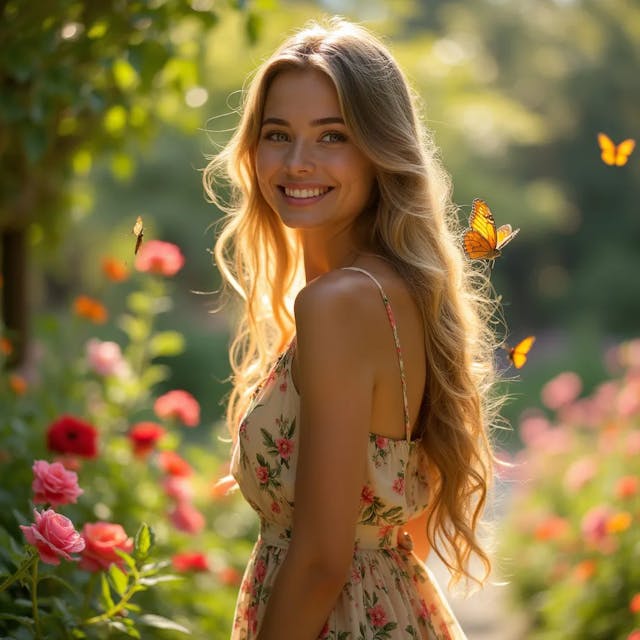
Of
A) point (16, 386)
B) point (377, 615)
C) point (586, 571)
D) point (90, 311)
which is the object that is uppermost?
point (90, 311)

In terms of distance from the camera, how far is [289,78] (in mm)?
1996

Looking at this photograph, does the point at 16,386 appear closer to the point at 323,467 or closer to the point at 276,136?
the point at 276,136

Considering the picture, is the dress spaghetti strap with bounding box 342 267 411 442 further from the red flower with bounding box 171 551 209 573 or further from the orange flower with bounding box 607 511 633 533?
the orange flower with bounding box 607 511 633 533

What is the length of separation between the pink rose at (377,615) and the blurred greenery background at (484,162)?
6.70 feet

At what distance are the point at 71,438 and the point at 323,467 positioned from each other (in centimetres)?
145

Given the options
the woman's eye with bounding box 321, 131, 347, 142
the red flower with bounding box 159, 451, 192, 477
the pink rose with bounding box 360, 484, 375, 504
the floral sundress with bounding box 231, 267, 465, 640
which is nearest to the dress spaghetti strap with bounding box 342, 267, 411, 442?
the floral sundress with bounding box 231, 267, 465, 640

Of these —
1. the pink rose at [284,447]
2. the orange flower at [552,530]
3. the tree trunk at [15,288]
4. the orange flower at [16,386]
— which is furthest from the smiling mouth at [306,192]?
the orange flower at [552,530]

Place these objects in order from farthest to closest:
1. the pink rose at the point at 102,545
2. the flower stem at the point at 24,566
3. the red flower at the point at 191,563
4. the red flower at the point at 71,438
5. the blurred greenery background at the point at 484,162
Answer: the blurred greenery background at the point at 484,162 → the red flower at the point at 191,563 → the red flower at the point at 71,438 → the pink rose at the point at 102,545 → the flower stem at the point at 24,566

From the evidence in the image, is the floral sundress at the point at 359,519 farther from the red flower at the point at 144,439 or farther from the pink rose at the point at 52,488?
the red flower at the point at 144,439

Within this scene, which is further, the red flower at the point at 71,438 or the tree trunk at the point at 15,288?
the tree trunk at the point at 15,288

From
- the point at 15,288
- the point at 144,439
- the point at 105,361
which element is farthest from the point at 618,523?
the point at 15,288

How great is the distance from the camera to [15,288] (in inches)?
178

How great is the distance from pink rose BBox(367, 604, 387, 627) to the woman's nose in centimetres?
78

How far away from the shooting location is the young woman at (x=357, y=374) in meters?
1.77
